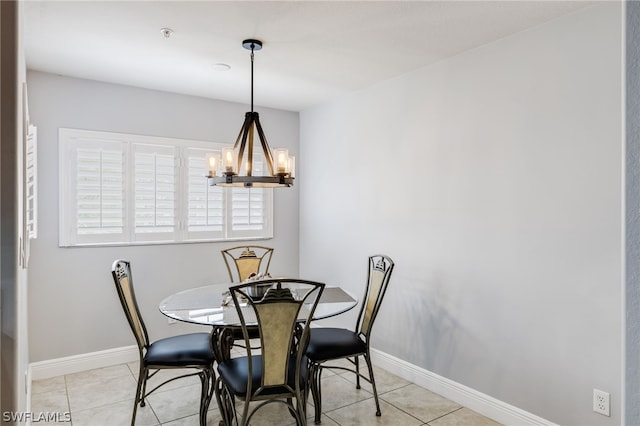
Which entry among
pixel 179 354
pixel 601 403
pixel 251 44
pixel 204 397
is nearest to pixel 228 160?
pixel 251 44

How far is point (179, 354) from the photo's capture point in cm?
262

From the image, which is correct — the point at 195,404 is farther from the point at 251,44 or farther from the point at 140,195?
the point at 251,44

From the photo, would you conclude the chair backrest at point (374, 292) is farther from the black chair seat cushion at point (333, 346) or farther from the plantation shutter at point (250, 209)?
the plantation shutter at point (250, 209)

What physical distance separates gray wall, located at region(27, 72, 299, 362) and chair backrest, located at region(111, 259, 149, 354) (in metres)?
1.14

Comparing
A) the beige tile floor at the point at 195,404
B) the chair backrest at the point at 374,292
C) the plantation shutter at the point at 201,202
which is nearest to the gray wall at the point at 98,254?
the plantation shutter at the point at 201,202

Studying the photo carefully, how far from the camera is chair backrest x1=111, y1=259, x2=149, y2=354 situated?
2.54m

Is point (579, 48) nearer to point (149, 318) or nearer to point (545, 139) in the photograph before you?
point (545, 139)

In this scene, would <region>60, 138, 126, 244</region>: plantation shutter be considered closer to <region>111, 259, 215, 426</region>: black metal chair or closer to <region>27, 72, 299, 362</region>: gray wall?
<region>27, 72, 299, 362</region>: gray wall

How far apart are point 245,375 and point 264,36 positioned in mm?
2156

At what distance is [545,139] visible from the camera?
2.58 meters

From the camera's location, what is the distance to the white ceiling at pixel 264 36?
2381mm

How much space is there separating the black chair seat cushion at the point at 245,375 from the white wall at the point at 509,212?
1.33m

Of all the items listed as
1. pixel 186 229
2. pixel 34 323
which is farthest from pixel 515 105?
pixel 34 323

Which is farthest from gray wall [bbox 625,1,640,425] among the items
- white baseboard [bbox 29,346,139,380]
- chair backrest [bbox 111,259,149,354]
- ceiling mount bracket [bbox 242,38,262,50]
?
white baseboard [bbox 29,346,139,380]
